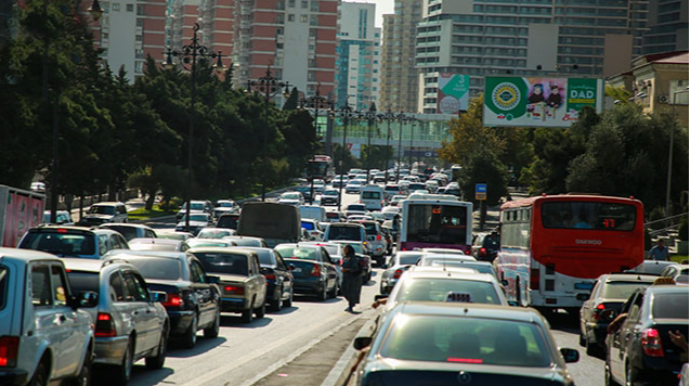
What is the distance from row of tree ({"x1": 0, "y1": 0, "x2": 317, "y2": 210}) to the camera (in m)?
55.8

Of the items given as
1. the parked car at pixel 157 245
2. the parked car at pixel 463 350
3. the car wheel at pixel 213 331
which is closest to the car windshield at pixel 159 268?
the car wheel at pixel 213 331

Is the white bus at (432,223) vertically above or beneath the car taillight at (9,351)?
beneath

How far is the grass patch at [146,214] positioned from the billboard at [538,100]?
2425cm

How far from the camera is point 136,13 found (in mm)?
196250

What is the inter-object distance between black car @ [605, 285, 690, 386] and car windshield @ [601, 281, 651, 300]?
240 inches

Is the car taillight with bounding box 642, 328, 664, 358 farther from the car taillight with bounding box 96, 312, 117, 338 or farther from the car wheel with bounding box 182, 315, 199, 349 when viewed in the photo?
the car wheel with bounding box 182, 315, 199, 349

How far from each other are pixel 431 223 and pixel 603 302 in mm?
20190

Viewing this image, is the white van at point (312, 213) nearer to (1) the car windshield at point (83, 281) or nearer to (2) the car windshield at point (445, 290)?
(2) the car windshield at point (445, 290)

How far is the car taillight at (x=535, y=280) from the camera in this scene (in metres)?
26.5

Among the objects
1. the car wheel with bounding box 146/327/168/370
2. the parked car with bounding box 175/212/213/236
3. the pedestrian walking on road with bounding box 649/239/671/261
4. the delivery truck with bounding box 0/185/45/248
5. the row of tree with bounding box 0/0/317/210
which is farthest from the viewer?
A: the parked car with bounding box 175/212/213/236

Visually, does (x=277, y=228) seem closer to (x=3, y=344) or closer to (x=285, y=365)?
(x=285, y=365)

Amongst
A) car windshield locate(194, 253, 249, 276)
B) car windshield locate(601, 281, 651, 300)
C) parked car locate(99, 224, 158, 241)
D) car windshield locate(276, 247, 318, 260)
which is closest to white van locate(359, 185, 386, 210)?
car windshield locate(276, 247, 318, 260)

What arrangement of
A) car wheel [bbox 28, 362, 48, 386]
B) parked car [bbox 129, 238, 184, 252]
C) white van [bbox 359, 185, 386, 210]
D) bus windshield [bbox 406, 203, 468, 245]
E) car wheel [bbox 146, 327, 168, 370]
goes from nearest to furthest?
car wheel [bbox 28, 362, 48, 386], car wheel [bbox 146, 327, 168, 370], parked car [bbox 129, 238, 184, 252], bus windshield [bbox 406, 203, 468, 245], white van [bbox 359, 185, 386, 210]

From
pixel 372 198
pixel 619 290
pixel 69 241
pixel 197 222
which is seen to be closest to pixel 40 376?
pixel 69 241
